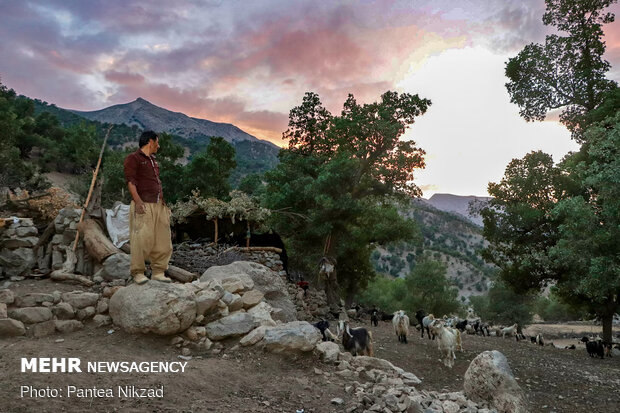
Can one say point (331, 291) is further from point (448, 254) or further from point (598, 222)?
point (448, 254)

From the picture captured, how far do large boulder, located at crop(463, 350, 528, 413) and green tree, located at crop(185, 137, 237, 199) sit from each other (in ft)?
65.5

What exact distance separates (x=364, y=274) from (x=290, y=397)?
22197 millimetres

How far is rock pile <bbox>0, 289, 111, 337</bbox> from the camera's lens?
6.22 metres

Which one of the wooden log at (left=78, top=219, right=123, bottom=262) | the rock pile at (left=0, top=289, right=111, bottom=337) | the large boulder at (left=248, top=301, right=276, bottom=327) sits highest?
the wooden log at (left=78, top=219, right=123, bottom=262)

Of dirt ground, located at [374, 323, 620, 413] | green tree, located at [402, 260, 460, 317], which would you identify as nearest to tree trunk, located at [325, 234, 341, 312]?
dirt ground, located at [374, 323, 620, 413]

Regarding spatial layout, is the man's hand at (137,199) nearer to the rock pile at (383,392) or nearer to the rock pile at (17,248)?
the rock pile at (17,248)

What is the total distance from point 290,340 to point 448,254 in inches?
3356

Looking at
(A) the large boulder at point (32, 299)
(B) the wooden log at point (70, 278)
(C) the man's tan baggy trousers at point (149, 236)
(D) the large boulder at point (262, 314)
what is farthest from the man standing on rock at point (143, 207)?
(D) the large boulder at point (262, 314)

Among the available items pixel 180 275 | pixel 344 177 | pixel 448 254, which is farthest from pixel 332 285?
pixel 448 254

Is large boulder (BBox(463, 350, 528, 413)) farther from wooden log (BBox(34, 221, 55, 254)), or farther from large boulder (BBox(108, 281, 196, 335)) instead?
wooden log (BBox(34, 221, 55, 254))

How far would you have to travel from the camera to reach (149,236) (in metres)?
7.18

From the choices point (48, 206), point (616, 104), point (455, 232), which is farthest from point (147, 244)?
point (455, 232)

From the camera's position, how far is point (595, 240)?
485 inches

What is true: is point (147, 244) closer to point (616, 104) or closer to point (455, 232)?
point (616, 104)
